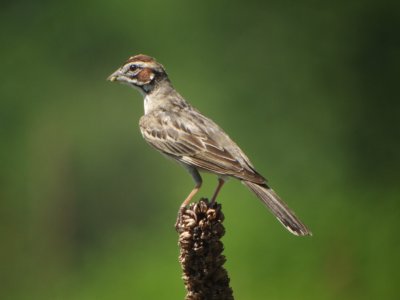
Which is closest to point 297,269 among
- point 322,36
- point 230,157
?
point 230,157

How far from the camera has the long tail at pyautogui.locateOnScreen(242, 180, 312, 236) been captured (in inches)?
271

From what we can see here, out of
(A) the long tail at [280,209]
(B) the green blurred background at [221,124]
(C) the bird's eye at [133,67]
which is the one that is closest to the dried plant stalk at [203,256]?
(A) the long tail at [280,209]

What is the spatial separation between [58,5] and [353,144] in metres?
5.64

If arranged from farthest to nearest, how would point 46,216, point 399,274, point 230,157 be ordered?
point 46,216, point 399,274, point 230,157

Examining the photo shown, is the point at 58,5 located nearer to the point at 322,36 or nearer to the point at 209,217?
the point at 322,36

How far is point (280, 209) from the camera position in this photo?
715cm

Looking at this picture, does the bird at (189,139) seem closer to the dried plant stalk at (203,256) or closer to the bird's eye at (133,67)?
the bird's eye at (133,67)

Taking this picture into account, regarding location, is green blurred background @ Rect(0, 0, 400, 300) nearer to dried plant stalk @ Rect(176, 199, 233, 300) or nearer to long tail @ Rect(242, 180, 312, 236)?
long tail @ Rect(242, 180, 312, 236)

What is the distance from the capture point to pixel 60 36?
14.3 meters

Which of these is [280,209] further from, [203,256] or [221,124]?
[221,124]

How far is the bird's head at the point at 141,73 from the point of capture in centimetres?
870

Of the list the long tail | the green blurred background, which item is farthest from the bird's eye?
the green blurred background

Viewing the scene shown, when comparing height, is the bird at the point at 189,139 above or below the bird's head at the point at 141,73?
below

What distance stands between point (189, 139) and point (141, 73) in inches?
40.7
